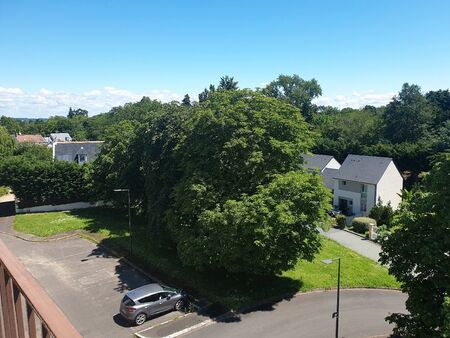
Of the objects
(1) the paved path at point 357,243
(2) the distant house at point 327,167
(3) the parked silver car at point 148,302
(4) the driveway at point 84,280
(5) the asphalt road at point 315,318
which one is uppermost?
(2) the distant house at point 327,167

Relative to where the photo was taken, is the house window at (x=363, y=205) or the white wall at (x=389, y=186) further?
the house window at (x=363, y=205)

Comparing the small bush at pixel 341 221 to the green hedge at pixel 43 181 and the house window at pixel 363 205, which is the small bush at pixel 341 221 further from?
the green hedge at pixel 43 181

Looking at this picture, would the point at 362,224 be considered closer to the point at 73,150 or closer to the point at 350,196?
the point at 350,196

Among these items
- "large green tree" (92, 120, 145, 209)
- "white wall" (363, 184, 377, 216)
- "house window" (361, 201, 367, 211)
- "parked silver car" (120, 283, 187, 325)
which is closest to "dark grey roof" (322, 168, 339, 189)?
"house window" (361, 201, 367, 211)

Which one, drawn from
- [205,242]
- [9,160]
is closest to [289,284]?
[205,242]

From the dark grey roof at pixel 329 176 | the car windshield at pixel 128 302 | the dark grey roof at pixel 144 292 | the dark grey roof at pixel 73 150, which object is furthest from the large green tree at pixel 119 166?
the dark grey roof at pixel 329 176

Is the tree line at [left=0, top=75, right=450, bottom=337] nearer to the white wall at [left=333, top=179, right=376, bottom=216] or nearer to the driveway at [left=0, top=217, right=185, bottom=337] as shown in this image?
the driveway at [left=0, top=217, right=185, bottom=337]

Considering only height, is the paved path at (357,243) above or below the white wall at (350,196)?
below
